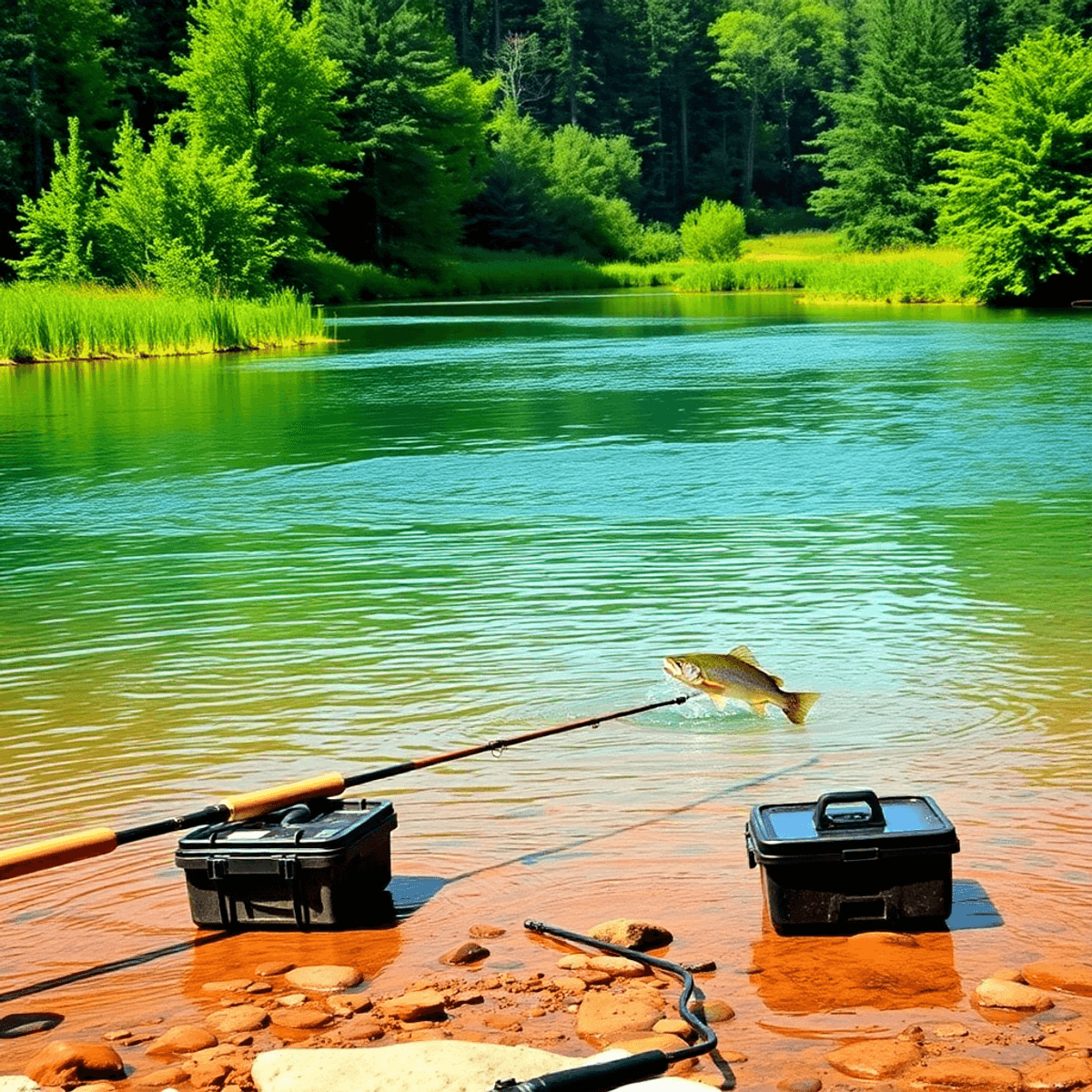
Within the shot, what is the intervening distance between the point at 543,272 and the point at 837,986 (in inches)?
3059

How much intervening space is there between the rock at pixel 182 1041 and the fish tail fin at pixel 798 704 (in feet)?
10.3

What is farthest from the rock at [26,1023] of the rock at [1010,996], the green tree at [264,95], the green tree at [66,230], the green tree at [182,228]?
the green tree at [264,95]

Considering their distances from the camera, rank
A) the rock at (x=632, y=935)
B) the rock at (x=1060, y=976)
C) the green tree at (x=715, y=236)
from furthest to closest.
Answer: the green tree at (x=715, y=236) < the rock at (x=632, y=935) < the rock at (x=1060, y=976)

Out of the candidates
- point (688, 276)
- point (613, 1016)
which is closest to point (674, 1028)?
point (613, 1016)

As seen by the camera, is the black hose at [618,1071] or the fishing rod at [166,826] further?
the fishing rod at [166,826]

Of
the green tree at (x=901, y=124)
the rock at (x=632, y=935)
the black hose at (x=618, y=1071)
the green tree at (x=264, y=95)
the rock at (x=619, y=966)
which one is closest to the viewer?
the black hose at (x=618, y=1071)

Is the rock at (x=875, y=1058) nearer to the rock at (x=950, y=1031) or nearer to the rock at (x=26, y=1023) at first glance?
the rock at (x=950, y=1031)

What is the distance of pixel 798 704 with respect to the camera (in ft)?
22.8

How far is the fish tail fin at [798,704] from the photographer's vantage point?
692cm

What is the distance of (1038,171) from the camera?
52.7 metres

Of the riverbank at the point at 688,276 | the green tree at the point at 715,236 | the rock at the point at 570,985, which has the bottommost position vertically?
the rock at the point at 570,985

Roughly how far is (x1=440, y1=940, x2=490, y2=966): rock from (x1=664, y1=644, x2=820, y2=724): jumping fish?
79.7 inches

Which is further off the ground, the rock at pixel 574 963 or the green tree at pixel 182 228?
the green tree at pixel 182 228

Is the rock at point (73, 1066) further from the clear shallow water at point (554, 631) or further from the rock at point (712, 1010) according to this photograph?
the rock at point (712, 1010)
